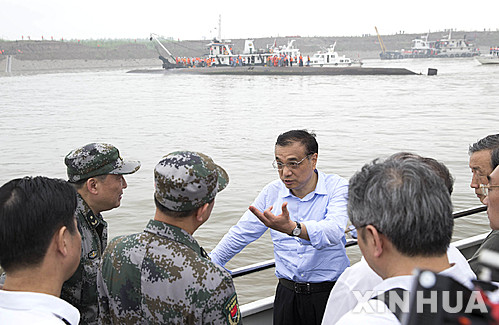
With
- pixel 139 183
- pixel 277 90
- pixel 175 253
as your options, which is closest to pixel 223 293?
pixel 175 253

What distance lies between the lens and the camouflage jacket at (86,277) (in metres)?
2.20

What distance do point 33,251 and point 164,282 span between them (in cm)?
38

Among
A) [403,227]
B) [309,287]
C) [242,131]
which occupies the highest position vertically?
[403,227]

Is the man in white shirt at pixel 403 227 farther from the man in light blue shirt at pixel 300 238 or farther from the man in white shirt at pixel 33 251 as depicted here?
the man in light blue shirt at pixel 300 238

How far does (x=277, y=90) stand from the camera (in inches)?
1208

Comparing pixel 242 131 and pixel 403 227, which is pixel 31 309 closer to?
pixel 403 227

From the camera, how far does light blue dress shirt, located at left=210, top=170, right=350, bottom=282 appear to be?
2.60 metres

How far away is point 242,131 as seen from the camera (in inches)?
623

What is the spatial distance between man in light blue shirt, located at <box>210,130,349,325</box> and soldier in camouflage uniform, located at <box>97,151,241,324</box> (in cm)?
90

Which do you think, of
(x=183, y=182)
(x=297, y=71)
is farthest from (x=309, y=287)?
(x=297, y=71)

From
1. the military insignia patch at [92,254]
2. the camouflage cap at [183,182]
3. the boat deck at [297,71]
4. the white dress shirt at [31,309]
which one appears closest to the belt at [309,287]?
the military insignia patch at [92,254]

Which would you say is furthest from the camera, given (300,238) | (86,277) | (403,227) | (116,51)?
(116,51)

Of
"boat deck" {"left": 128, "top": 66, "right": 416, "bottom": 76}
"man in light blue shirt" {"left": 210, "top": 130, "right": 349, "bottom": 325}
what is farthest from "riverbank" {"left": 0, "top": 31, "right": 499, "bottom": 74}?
"man in light blue shirt" {"left": 210, "top": 130, "right": 349, "bottom": 325}

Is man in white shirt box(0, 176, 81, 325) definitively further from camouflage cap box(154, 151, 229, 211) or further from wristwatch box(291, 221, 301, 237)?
wristwatch box(291, 221, 301, 237)
